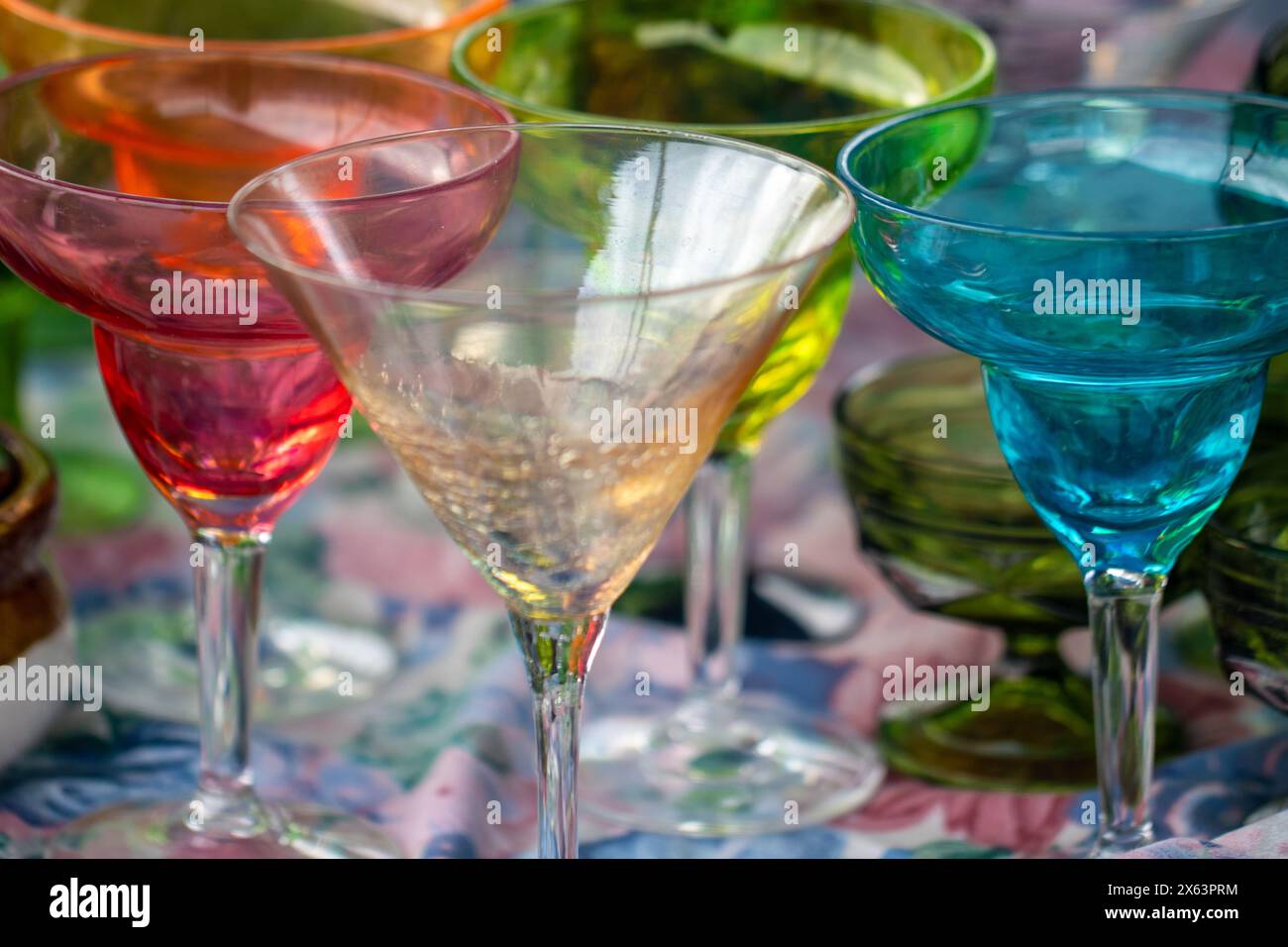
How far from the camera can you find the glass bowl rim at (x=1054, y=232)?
0.54m

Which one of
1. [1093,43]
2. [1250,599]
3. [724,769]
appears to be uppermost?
[1093,43]

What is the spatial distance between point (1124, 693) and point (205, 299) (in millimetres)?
332

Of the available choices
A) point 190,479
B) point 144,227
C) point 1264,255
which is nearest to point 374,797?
point 190,479

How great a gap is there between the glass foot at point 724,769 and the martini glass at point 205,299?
0.37ft

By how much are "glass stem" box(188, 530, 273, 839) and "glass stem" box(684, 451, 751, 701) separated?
0.20m

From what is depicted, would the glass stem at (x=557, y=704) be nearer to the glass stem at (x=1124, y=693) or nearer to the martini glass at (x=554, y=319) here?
the martini glass at (x=554, y=319)

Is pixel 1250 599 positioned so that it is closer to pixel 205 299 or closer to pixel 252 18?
pixel 205 299

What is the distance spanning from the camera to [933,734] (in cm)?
79

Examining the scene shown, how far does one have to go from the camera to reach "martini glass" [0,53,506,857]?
1.94 ft

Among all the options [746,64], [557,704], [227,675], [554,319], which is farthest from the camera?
[746,64]

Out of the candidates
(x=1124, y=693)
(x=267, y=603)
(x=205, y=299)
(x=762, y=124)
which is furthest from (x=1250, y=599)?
(x=267, y=603)

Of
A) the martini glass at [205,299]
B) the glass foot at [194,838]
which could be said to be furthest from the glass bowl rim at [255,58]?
the glass foot at [194,838]

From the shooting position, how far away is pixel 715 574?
2.71 ft
